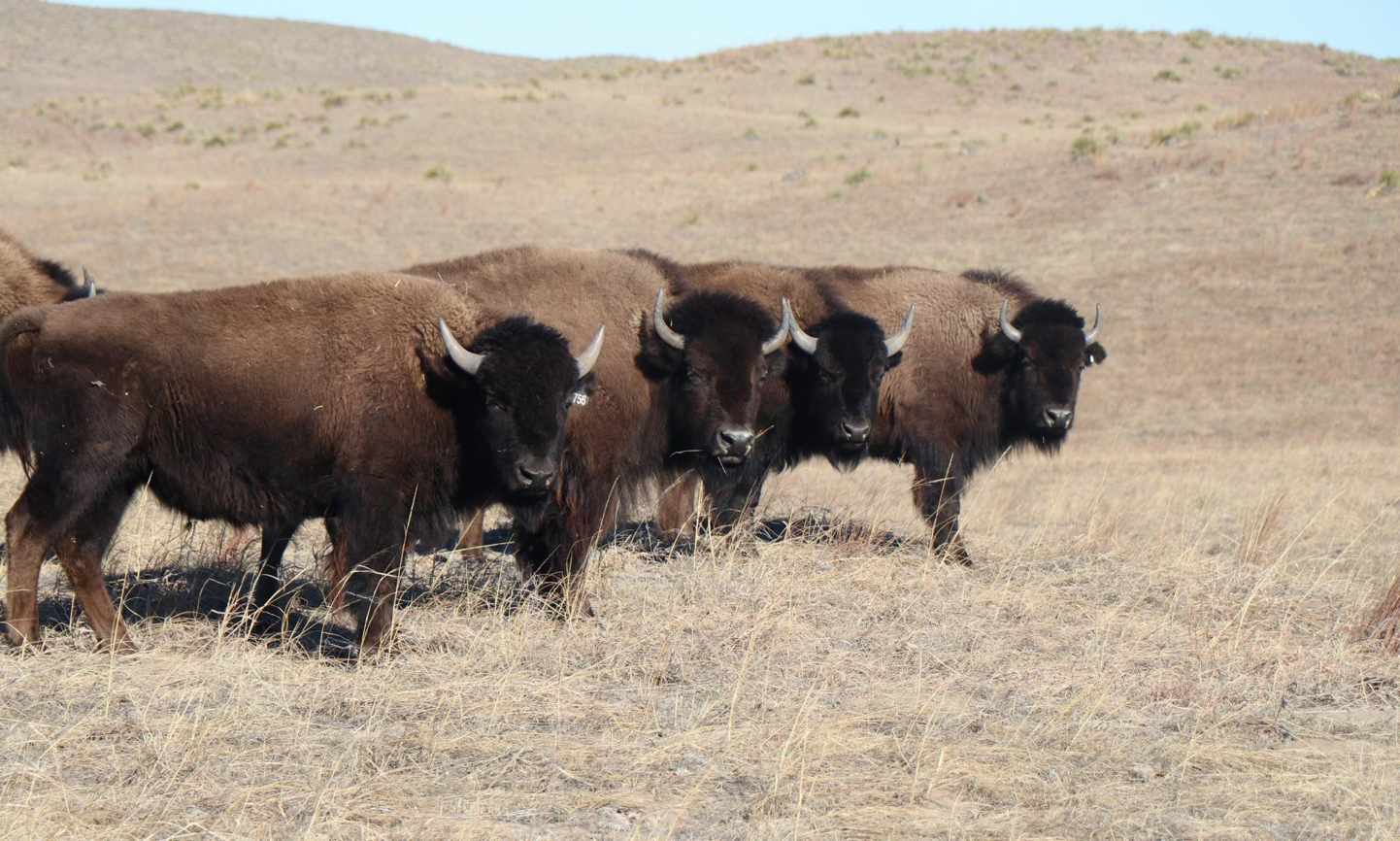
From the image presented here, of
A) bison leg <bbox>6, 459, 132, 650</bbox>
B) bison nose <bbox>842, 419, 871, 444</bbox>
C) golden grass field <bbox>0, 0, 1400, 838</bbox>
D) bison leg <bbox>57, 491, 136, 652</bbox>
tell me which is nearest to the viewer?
golden grass field <bbox>0, 0, 1400, 838</bbox>

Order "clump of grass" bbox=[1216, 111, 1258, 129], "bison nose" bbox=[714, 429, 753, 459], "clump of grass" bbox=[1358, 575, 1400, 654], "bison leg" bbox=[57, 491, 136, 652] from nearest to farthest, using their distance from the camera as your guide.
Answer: "bison leg" bbox=[57, 491, 136, 652]
"clump of grass" bbox=[1358, 575, 1400, 654]
"bison nose" bbox=[714, 429, 753, 459]
"clump of grass" bbox=[1216, 111, 1258, 129]

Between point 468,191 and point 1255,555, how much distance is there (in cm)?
3022

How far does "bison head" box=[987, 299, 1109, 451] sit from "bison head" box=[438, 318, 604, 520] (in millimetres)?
4853

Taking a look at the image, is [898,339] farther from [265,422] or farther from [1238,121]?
[1238,121]

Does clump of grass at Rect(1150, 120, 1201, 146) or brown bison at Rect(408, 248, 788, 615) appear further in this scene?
clump of grass at Rect(1150, 120, 1201, 146)

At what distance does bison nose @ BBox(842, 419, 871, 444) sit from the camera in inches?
342

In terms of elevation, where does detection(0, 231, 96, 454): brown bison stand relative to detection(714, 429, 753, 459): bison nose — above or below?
above

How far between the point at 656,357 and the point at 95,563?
11.3 feet

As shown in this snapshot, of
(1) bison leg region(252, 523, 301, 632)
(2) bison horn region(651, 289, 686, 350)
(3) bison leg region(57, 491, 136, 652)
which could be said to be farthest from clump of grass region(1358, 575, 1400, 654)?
(3) bison leg region(57, 491, 136, 652)

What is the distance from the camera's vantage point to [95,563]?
604cm

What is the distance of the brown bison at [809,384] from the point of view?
8742 mm

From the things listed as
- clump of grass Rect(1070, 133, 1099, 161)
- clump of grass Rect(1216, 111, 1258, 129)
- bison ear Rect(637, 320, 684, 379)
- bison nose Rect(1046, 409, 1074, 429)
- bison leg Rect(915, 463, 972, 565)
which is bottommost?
bison leg Rect(915, 463, 972, 565)

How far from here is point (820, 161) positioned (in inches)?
1531

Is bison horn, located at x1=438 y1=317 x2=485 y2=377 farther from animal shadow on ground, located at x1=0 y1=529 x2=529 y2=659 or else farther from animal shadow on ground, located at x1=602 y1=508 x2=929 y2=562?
animal shadow on ground, located at x1=602 y1=508 x2=929 y2=562
